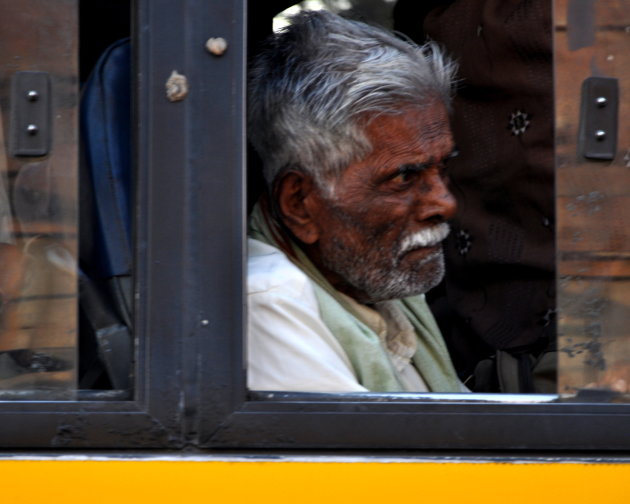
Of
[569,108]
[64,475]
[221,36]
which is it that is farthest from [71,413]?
[569,108]

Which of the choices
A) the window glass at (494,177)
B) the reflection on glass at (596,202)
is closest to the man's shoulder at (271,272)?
the window glass at (494,177)

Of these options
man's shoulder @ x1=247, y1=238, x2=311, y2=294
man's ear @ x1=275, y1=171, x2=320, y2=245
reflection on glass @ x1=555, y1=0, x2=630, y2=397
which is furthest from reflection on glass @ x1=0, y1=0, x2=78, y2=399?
reflection on glass @ x1=555, y1=0, x2=630, y2=397

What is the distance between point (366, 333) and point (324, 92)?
49cm

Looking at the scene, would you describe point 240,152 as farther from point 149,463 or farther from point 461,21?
point 461,21

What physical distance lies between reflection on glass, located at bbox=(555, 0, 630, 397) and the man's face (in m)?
0.56

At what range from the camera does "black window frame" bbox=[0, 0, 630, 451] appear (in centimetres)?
175

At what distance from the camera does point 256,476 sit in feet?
5.68

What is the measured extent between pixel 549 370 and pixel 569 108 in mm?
525

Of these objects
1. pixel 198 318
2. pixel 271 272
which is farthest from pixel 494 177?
pixel 198 318

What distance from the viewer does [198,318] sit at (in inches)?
68.9

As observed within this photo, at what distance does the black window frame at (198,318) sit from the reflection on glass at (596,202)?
0.19 m

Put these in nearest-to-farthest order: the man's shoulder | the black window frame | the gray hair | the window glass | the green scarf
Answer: the black window frame → the man's shoulder → the green scarf → the gray hair → the window glass

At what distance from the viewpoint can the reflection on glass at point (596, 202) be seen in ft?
6.04

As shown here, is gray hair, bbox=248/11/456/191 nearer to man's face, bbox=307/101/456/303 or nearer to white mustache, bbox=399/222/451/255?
man's face, bbox=307/101/456/303
